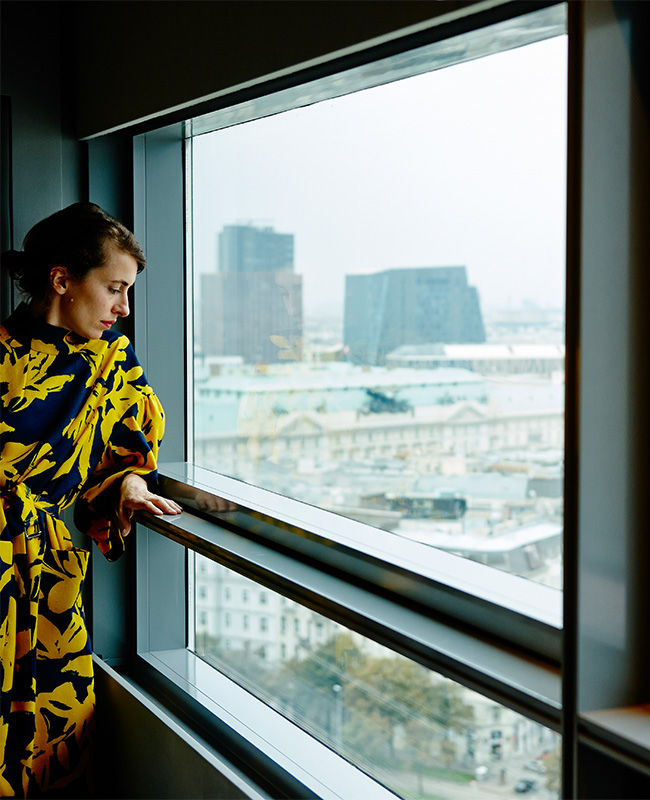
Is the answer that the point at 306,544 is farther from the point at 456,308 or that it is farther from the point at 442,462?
the point at 456,308

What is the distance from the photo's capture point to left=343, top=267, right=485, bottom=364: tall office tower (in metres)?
1.52

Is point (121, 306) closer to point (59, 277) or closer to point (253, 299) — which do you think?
point (59, 277)

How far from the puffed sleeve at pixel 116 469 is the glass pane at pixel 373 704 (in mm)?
305

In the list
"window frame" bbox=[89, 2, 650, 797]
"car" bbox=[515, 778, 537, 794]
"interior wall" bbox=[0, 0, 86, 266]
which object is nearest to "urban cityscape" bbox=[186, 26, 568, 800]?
"car" bbox=[515, 778, 537, 794]

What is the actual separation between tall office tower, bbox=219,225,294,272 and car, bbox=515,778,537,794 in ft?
4.16

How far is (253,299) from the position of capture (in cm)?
223

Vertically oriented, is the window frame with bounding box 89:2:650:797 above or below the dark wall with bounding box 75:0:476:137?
below

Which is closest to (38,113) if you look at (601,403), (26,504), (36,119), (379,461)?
(36,119)

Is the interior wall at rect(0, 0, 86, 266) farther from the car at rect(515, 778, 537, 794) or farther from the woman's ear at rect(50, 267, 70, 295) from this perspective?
the car at rect(515, 778, 537, 794)

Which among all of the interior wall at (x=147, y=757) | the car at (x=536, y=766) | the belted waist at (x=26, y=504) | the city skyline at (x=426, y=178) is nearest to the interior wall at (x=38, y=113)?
the city skyline at (x=426, y=178)

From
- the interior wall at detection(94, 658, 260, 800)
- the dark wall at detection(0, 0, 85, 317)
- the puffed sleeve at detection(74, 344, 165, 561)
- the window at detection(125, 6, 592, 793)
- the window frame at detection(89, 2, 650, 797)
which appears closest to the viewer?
the window frame at detection(89, 2, 650, 797)

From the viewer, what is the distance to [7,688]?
6.72ft

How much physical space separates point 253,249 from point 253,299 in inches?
5.3

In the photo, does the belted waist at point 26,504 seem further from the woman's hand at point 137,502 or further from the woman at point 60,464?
the woman's hand at point 137,502
